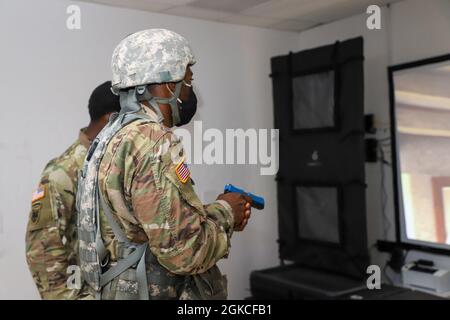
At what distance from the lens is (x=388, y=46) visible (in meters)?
3.08

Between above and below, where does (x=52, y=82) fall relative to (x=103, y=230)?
above

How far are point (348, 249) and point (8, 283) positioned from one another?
1.95 m

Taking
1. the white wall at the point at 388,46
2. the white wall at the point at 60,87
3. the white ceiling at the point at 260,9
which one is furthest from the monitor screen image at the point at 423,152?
the white wall at the point at 60,87

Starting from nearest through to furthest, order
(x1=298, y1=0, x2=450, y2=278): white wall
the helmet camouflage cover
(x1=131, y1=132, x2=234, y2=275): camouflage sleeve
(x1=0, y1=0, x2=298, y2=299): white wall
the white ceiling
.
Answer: (x1=131, y1=132, x2=234, y2=275): camouflage sleeve
the helmet camouflage cover
(x1=0, y1=0, x2=298, y2=299): white wall
(x1=298, y1=0, x2=450, y2=278): white wall
the white ceiling

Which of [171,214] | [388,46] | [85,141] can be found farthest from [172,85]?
[388,46]

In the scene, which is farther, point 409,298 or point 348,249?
point 348,249

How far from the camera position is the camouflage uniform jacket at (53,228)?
1.69 meters

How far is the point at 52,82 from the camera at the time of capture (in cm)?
276

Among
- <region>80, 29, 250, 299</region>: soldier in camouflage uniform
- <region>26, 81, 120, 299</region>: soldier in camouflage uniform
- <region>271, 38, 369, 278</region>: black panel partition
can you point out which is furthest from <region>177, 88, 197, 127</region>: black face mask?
<region>271, 38, 369, 278</region>: black panel partition

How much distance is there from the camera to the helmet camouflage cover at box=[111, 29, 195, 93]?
1270mm

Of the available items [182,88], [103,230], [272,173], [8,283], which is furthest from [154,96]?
[272,173]

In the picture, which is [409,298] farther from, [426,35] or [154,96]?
[154,96]

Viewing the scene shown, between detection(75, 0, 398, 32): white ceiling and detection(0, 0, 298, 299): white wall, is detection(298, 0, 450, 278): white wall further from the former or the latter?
detection(0, 0, 298, 299): white wall

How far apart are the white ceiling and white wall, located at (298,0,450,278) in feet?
0.33
